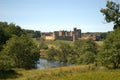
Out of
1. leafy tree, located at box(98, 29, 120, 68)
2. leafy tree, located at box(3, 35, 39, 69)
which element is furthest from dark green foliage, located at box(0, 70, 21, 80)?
leafy tree, located at box(98, 29, 120, 68)

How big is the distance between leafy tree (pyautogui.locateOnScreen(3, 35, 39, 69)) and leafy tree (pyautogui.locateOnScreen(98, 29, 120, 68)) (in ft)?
69.9

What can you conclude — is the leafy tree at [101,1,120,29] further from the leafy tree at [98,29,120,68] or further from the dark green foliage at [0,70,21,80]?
the dark green foliage at [0,70,21,80]

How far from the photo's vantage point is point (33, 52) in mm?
56625

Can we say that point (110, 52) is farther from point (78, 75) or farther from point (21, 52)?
point (21, 52)

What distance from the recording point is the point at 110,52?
40062 millimetres

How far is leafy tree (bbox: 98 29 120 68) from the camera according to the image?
39750mm

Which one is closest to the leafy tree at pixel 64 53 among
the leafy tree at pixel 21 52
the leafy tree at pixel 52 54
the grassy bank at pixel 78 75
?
the leafy tree at pixel 52 54

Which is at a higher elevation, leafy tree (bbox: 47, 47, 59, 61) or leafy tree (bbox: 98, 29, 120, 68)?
leafy tree (bbox: 98, 29, 120, 68)

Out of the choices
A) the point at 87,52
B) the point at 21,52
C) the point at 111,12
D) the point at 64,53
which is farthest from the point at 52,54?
the point at 111,12

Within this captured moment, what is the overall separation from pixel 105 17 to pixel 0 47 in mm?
Result: 31309

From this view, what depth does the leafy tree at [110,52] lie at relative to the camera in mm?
39750

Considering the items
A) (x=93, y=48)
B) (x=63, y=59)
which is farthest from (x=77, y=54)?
(x=93, y=48)

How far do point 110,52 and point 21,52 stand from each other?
2382cm

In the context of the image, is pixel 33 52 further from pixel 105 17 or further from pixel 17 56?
pixel 105 17
